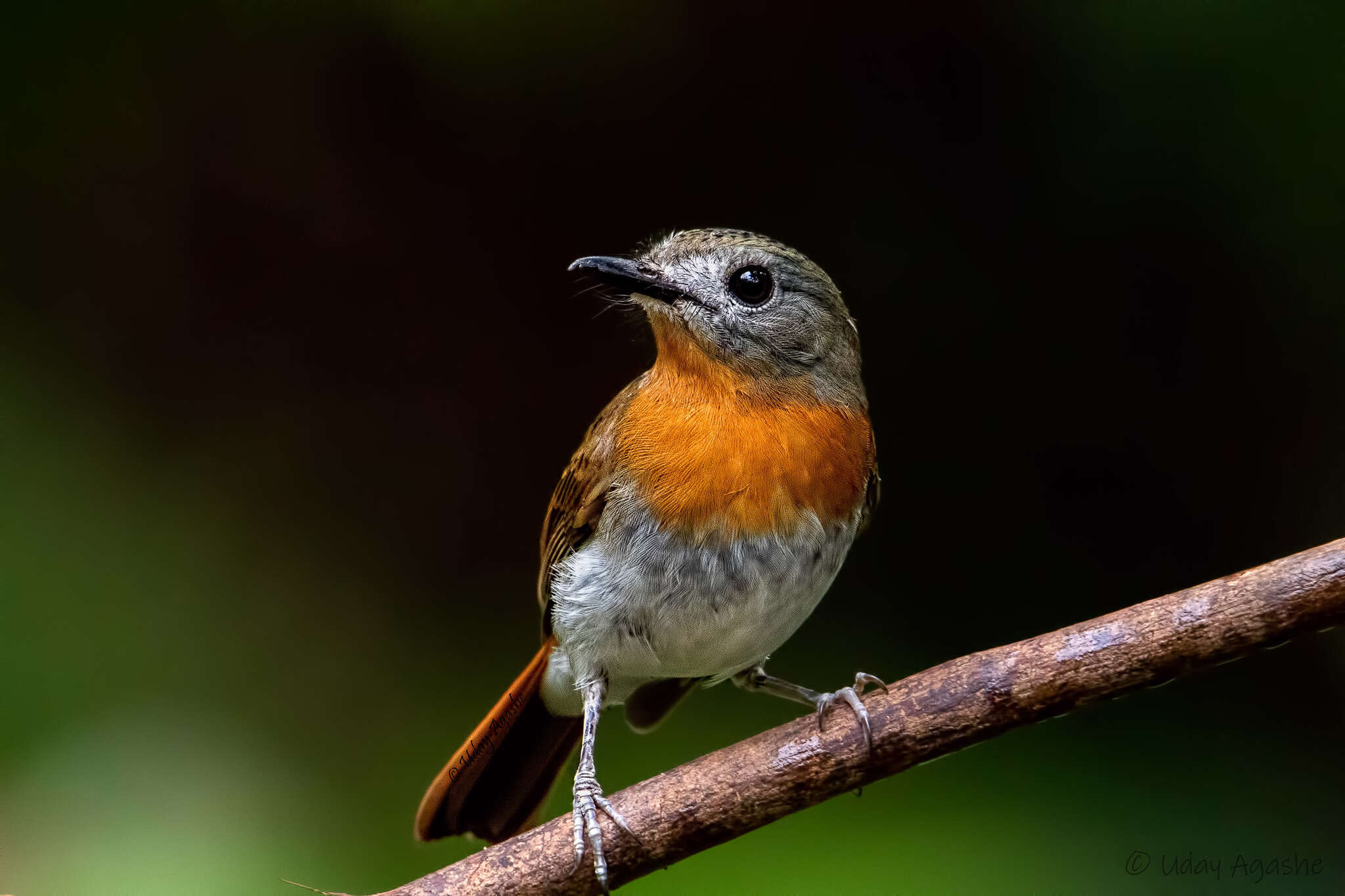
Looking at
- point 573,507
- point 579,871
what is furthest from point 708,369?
point 579,871

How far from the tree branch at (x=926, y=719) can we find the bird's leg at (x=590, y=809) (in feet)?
0.05

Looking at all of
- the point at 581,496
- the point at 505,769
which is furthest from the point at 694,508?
the point at 505,769

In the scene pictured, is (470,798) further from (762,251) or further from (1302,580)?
(1302,580)

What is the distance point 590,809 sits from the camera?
238 centimetres

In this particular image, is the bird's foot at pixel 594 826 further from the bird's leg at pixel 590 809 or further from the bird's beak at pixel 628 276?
the bird's beak at pixel 628 276

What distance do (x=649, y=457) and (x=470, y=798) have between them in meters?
1.00

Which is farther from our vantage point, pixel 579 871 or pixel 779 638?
pixel 779 638

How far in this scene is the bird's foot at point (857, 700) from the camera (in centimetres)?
222

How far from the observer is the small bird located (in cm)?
251

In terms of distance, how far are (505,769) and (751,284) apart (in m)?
1.33

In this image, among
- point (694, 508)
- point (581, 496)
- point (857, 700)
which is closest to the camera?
point (857, 700)

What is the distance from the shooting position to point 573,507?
284cm

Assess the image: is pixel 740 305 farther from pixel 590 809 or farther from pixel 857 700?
pixel 590 809

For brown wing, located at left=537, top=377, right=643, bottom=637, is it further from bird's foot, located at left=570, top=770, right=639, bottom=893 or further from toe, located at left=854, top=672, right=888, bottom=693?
toe, located at left=854, top=672, right=888, bottom=693
